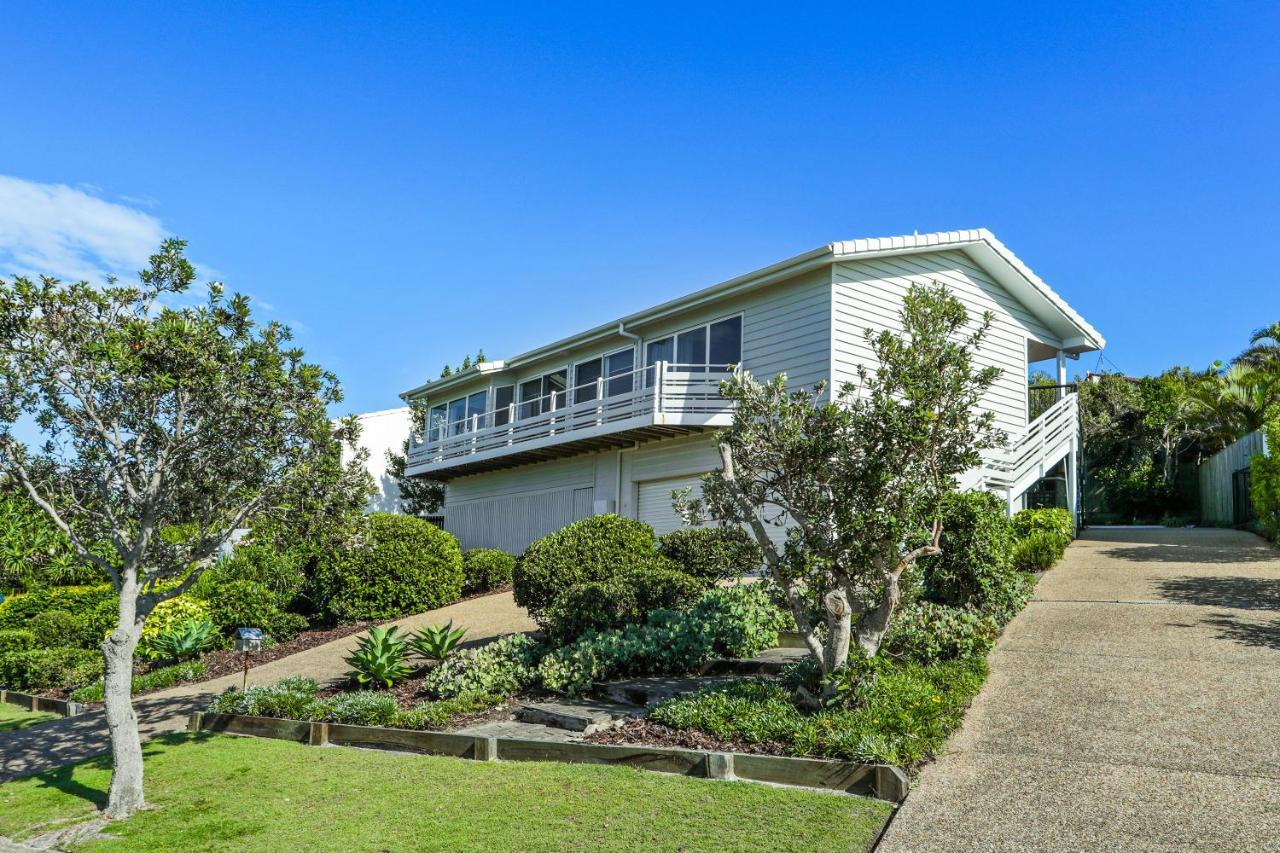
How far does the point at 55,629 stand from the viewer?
53.5ft

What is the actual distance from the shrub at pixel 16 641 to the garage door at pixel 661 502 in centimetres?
1166

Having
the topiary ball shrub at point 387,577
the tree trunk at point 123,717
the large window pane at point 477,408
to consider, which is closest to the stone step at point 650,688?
the tree trunk at point 123,717

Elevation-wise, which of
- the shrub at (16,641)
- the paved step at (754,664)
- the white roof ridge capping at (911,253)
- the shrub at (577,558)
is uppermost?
the white roof ridge capping at (911,253)

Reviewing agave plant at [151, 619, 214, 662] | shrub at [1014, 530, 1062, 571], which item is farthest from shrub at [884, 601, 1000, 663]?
agave plant at [151, 619, 214, 662]

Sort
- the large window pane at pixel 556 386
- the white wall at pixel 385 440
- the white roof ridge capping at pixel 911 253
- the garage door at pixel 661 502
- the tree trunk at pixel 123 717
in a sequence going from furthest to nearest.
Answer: the white wall at pixel 385 440, the large window pane at pixel 556 386, the garage door at pixel 661 502, the white roof ridge capping at pixel 911 253, the tree trunk at pixel 123 717

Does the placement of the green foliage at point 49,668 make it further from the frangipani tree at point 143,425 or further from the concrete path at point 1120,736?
the concrete path at point 1120,736

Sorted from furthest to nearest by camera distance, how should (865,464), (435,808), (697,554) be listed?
(697,554), (865,464), (435,808)

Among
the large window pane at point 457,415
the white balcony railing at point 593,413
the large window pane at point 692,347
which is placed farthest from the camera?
the large window pane at point 457,415

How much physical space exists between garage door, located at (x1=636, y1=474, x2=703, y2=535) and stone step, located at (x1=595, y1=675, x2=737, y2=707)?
29.3 ft

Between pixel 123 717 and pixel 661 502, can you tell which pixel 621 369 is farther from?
pixel 123 717

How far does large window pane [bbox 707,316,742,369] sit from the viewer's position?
18750mm

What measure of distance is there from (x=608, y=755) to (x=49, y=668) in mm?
11432

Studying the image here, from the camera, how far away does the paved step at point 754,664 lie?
10.2 metres

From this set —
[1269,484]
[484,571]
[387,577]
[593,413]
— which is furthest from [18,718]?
[1269,484]
